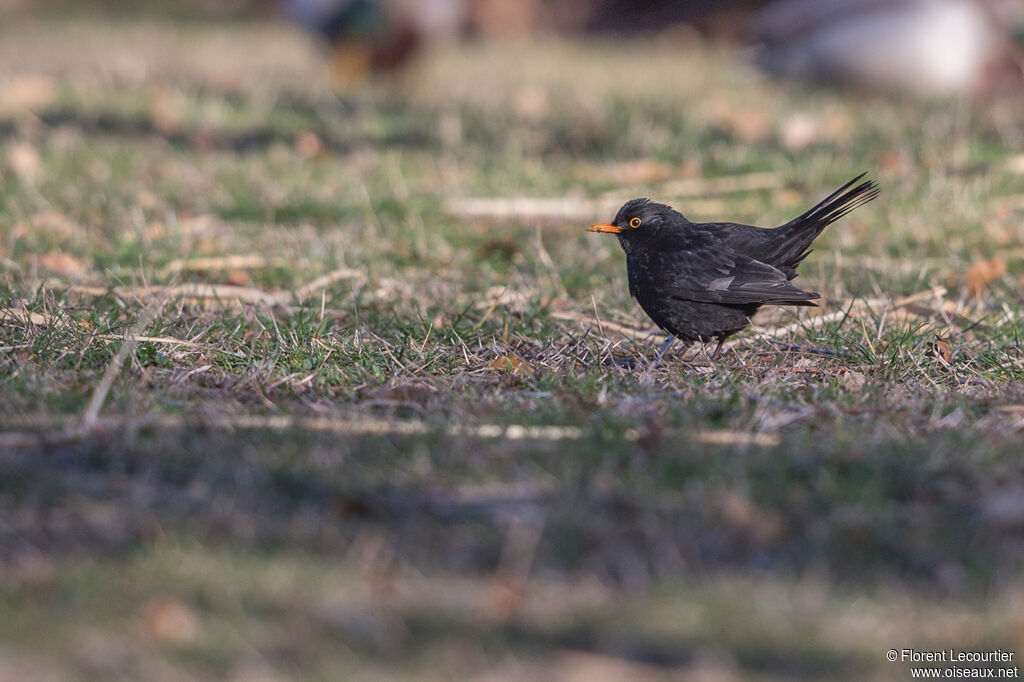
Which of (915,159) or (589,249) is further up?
(915,159)

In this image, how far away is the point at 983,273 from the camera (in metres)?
5.22

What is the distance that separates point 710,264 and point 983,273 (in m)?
1.82

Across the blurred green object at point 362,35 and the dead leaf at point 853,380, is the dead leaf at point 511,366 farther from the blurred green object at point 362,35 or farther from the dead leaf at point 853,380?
the blurred green object at point 362,35

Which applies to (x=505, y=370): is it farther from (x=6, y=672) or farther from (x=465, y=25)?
(x=465, y=25)

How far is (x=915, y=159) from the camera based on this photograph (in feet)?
23.6

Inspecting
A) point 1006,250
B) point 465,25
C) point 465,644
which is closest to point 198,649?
point 465,644

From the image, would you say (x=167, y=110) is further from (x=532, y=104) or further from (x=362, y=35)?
(x=532, y=104)

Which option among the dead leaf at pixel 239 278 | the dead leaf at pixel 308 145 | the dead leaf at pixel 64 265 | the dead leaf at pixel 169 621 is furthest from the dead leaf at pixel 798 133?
the dead leaf at pixel 169 621

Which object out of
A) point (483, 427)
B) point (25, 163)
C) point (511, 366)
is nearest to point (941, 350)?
point (511, 366)

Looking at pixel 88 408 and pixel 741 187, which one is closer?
pixel 88 408

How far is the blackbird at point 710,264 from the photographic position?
399 centimetres

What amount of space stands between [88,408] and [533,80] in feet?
27.0

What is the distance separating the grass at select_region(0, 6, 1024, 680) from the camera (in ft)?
7.22

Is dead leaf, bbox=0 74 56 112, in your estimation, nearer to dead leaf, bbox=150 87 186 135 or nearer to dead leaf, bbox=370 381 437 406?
dead leaf, bbox=150 87 186 135
